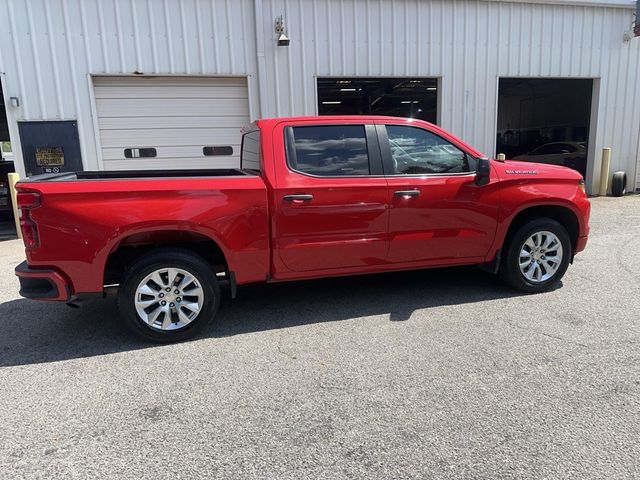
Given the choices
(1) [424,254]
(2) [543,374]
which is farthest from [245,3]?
(2) [543,374]

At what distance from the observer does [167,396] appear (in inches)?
128

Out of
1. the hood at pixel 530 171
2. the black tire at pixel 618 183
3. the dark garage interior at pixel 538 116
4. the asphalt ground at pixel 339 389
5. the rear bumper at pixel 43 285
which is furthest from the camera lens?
the dark garage interior at pixel 538 116

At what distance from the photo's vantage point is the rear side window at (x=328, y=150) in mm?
4434

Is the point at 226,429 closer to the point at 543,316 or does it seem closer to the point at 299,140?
the point at 299,140

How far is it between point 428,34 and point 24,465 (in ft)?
35.6

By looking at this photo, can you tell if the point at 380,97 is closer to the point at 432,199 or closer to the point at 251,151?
the point at 251,151

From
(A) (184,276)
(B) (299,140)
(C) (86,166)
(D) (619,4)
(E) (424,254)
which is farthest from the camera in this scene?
(D) (619,4)

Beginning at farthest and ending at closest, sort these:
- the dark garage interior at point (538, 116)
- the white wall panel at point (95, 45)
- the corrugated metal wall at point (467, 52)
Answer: the dark garage interior at point (538, 116) < the corrugated metal wall at point (467, 52) < the white wall panel at point (95, 45)

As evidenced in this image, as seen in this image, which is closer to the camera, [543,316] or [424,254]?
[543,316]

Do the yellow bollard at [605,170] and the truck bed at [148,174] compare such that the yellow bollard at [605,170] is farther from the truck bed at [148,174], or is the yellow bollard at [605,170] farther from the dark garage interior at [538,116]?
the truck bed at [148,174]

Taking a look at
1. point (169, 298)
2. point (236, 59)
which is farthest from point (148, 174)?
point (236, 59)

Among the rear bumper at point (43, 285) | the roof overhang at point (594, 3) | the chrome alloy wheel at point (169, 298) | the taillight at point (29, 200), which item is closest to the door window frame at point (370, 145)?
the chrome alloy wheel at point (169, 298)

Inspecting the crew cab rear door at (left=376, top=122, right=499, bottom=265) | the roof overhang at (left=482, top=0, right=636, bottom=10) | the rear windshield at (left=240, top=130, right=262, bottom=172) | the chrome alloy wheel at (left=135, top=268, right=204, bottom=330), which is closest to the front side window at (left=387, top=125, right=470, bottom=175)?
the crew cab rear door at (left=376, top=122, right=499, bottom=265)

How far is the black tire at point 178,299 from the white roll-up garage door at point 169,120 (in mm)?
6298
